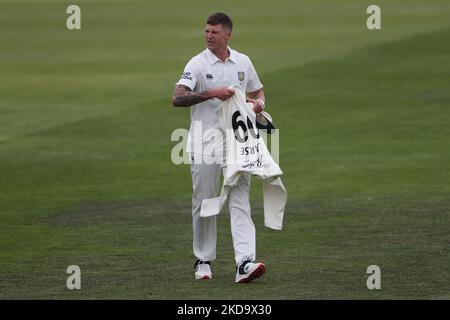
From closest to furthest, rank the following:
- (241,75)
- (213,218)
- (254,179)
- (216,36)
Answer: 1. (216,36)
2. (241,75)
3. (213,218)
4. (254,179)

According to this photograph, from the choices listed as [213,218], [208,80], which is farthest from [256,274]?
[208,80]

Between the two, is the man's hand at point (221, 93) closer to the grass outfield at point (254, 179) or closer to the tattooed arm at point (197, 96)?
the tattooed arm at point (197, 96)

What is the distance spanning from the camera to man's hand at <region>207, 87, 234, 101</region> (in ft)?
37.9

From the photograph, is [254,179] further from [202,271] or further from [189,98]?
[189,98]

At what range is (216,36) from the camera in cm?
1173

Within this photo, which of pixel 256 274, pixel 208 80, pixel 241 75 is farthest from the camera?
pixel 241 75

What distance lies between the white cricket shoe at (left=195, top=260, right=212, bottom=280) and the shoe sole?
46 cm

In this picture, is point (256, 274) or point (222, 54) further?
point (222, 54)

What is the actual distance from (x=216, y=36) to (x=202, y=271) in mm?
2272

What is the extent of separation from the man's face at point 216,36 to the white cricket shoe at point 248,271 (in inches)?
81.5

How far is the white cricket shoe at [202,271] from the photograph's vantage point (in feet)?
39.1

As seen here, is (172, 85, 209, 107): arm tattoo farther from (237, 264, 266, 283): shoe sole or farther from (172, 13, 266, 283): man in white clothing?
(237, 264, 266, 283): shoe sole
